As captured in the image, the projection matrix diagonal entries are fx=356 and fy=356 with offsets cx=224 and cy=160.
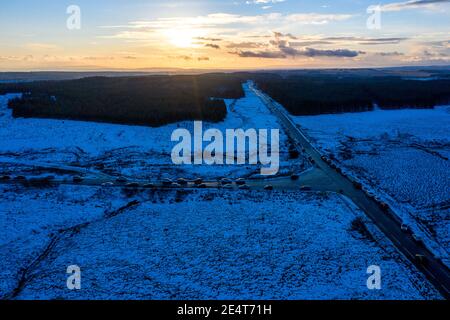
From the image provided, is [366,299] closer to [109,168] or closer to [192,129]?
[109,168]

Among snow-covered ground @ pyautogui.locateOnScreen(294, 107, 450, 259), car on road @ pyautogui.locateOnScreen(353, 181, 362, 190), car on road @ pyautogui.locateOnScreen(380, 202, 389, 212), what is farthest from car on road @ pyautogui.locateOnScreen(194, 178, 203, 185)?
car on road @ pyautogui.locateOnScreen(380, 202, 389, 212)

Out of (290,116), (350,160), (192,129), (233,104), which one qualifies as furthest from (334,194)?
(233,104)

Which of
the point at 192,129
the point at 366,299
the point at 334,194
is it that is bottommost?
the point at 366,299

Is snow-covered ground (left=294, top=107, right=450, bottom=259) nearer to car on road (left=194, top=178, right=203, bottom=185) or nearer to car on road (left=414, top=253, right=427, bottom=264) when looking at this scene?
car on road (left=414, top=253, right=427, bottom=264)

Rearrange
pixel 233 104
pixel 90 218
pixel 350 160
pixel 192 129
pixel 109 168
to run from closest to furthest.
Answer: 1. pixel 90 218
2. pixel 109 168
3. pixel 350 160
4. pixel 192 129
5. pixel 233 104

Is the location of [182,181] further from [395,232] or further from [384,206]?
[395,232]
